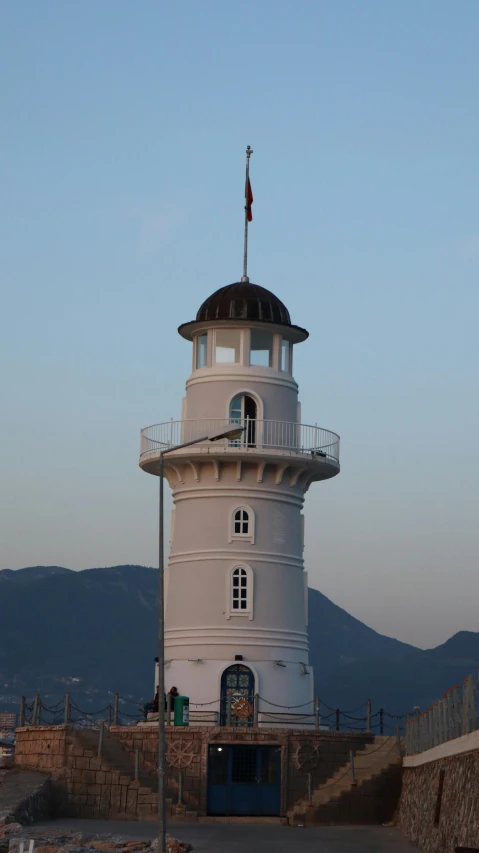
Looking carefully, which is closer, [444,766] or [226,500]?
[444,766]

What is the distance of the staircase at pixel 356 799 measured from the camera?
3778cm

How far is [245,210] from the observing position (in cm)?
4475

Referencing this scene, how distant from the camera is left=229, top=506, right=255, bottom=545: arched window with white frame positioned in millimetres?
41875

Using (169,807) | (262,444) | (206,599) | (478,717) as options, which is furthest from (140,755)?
(478,717)

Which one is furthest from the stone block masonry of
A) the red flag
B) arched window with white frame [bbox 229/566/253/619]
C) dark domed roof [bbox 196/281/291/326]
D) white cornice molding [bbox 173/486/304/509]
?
the red flag

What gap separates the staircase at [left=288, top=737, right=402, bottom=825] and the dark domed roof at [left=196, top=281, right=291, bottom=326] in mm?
12177

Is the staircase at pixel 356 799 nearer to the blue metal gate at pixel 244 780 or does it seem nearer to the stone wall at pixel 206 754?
the stone wall at pixel 206 754

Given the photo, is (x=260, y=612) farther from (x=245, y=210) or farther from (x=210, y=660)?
(x=245, y=210)

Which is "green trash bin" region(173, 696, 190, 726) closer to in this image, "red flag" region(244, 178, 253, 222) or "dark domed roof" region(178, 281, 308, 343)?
"dark domed roof" region(178, 281, 308, 343)

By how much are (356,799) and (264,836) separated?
4893 mm

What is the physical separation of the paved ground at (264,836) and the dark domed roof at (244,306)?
13.4 metres

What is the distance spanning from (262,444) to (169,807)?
9824 mm

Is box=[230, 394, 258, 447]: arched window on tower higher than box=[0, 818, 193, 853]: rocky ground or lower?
higher

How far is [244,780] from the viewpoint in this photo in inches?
1528
